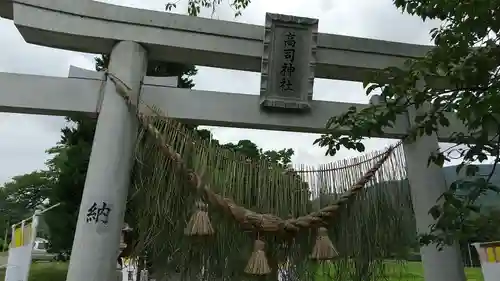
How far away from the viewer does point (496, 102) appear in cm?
157

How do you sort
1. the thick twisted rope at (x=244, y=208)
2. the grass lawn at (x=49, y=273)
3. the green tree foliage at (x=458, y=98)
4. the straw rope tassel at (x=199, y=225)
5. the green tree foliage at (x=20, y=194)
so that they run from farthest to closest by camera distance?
1. the green tree foliage at (x=20, y=194)
2. the grass lawn at (x=49, y=273)
3. the thick twisted rope at (x=244, y=208)
4. the straw rope tassel at (x=199, y=225)
5. the green tree foliage at (x=458, y=98)

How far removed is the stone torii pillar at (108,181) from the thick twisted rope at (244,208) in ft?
0.29

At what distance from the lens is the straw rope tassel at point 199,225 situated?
2.36 m

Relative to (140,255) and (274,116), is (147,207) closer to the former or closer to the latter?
(140,255)

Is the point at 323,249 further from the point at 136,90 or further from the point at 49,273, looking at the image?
the point at 49,273

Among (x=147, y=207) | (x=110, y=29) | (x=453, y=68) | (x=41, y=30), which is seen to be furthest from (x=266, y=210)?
(x=41, y=30)

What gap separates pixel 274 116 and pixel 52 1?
1691 millimetres

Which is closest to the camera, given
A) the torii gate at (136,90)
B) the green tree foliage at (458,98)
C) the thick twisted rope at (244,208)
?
the green tree foliage at (458,98)

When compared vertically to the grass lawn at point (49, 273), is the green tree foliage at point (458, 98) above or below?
above

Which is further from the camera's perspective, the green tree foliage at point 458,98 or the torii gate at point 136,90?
the torii gate at point 136,90

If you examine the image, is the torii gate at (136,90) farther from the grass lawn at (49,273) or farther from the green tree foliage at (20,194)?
the green tree foliage at (20,194)

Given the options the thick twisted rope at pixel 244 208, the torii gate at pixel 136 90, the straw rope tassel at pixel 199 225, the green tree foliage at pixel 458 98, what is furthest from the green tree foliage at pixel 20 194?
the green tree foliage at pixel 458 98

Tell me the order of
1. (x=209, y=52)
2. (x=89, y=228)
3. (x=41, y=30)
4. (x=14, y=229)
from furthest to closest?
(x=209, y=52) < (x=41, y=30) < (x=89, y=228) < (x=14, y=229)

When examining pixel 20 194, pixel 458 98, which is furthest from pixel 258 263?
pixel 20 194
